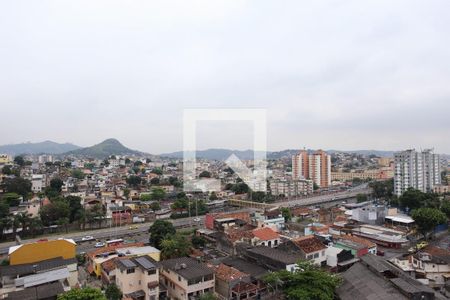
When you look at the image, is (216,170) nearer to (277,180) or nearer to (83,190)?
(277,180)

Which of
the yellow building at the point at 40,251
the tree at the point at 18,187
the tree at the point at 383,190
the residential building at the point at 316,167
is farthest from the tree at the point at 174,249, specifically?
the residential building at the point at 316,167

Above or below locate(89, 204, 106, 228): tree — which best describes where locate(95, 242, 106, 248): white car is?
below

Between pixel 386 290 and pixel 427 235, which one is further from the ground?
pixel 386 290

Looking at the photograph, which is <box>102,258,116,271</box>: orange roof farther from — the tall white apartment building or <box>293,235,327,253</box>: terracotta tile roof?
the tall white apartment building

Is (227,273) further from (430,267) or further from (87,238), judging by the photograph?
(87,238)

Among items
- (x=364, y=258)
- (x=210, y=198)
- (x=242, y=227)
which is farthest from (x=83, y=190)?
(x=364, y=258)

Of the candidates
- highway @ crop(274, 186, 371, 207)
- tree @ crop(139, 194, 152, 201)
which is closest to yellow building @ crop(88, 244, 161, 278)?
tree @ crop(139, 194, 152, 201)

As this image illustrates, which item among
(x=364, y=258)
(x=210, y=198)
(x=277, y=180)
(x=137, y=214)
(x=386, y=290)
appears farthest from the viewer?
(x=277, y=180)
